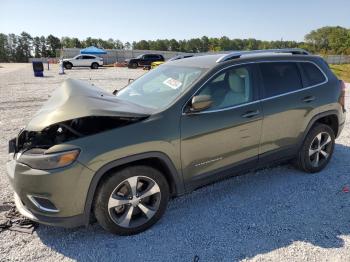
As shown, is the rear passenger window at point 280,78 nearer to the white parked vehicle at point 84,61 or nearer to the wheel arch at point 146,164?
the wheel arch at point 146,164

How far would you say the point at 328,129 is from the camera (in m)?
4.74

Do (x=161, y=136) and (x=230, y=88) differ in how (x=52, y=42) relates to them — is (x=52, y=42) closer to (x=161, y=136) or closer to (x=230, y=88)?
(x=230, y=88)

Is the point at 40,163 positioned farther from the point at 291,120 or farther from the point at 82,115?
the point at 291,120

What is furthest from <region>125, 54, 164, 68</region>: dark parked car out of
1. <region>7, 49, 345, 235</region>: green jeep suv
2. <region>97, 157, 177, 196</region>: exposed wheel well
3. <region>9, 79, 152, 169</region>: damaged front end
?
<region>97, 157, 177, 196</region>: exposed wheel well

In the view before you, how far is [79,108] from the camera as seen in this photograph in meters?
3.06

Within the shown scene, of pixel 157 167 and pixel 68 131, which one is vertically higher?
pixel 68 131

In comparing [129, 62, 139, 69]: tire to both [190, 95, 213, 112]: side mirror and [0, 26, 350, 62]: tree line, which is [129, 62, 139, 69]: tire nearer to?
[190, 95, 213, 112]: side mirror

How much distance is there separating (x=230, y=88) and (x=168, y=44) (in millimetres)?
118014

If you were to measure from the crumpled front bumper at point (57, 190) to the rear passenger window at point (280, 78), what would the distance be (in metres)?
2.46

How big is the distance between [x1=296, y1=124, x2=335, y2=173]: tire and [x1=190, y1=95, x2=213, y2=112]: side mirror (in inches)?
76.4

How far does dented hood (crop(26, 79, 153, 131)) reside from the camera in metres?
2.99

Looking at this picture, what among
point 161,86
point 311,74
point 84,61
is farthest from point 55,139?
point 84,61

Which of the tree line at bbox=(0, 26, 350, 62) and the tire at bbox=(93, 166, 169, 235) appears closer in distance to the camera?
the tire at bbox=(93, 166, 169, 235)

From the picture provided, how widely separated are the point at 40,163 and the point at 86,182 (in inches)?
16.8
